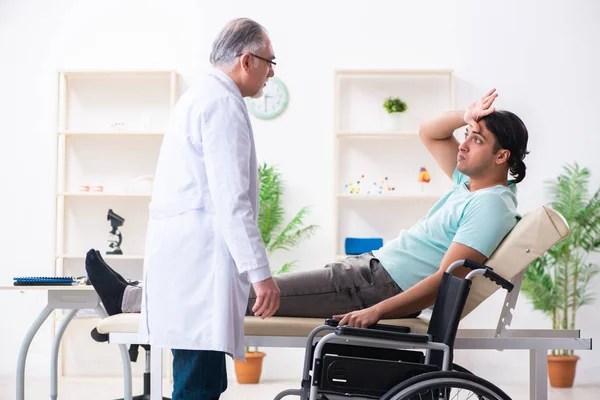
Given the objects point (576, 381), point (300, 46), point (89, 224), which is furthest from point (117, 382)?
point (576, 381)

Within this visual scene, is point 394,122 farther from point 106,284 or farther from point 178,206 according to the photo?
point 178,206

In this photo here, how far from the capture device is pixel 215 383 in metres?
2.06

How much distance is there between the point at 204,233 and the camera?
6.64 ft

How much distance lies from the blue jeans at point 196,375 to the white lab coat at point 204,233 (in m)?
0.06

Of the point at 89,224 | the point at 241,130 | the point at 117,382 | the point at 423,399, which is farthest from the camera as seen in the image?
the point at 89,224

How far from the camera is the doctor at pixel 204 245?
198cm

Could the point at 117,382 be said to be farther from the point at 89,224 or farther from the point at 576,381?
the point at 576,381

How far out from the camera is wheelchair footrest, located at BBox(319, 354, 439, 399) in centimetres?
212

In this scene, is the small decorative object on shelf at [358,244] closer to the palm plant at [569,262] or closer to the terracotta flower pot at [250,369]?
the terracotta flower pot at [250,369]

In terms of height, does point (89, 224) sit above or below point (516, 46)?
below

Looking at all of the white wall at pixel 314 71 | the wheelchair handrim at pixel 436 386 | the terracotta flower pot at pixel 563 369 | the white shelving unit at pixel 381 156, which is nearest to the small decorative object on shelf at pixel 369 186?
the white shelving unit at pixel 381 156

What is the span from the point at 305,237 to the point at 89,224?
1464 millimetres

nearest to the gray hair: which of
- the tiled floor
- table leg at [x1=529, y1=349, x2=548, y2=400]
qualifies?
table leg at [x1=529, y1=349, x2=548, y2=400]

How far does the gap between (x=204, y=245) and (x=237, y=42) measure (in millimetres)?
582
